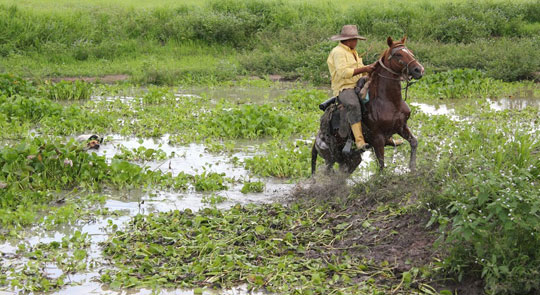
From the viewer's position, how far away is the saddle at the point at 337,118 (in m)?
8.20

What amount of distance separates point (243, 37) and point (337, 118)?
52.2 feet

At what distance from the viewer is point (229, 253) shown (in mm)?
6449

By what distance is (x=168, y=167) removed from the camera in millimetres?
10180

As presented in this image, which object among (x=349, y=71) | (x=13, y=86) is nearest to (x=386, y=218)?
(x=349, y=71)

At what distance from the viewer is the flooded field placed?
6320 mm

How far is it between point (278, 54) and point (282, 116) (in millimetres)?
8945

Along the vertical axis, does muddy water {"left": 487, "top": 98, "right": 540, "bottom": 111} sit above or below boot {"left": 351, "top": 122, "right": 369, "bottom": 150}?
below

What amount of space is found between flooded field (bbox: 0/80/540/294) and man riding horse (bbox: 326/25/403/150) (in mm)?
687

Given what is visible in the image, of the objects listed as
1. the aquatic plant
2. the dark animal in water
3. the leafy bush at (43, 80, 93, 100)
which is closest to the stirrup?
the dark animal in water

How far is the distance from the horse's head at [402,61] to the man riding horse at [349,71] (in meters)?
0.26

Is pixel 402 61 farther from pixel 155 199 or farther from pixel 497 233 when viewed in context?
pixel 155 199

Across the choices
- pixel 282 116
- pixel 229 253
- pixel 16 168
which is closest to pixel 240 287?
pixel 229 253

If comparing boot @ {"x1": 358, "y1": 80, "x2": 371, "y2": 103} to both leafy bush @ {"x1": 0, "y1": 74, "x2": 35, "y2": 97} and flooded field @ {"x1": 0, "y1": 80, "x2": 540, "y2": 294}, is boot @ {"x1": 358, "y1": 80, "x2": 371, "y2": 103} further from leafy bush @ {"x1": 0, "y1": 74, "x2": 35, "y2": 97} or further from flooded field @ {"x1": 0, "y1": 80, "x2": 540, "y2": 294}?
leafy bush @ {"x1": 0, "y1": 74, "x2": 35, "y2": 97}

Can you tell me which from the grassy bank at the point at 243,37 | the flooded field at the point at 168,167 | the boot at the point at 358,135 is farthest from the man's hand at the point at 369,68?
the grassy bank at the point at 243,37
